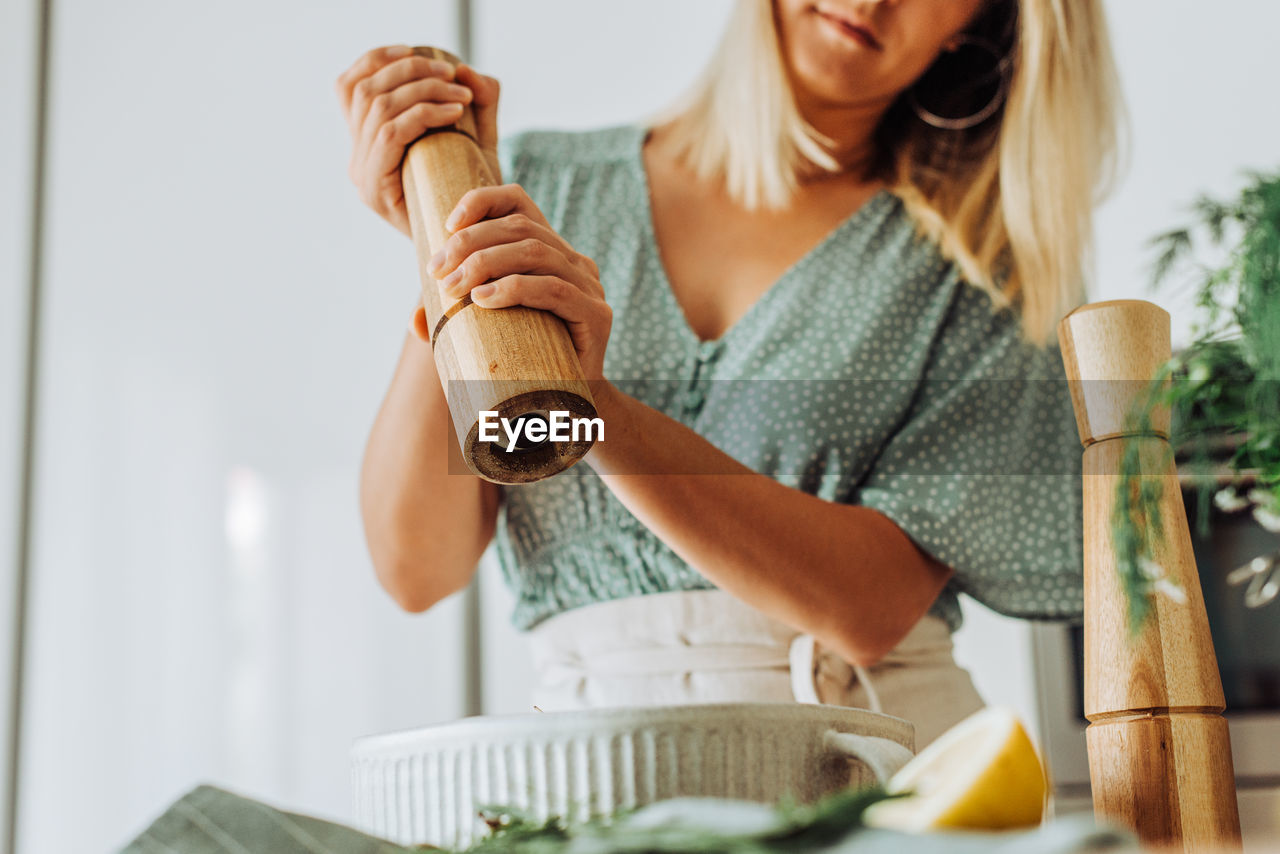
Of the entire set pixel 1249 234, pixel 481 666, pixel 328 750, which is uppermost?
pixel 1249 234

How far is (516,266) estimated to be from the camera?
413mm

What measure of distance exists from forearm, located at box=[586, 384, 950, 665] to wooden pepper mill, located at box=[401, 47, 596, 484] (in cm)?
13

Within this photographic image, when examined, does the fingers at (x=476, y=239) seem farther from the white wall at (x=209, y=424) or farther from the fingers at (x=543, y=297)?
the white wall at (x=209, y=424)

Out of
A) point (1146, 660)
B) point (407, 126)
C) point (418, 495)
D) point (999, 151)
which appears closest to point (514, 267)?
point (407, 126)

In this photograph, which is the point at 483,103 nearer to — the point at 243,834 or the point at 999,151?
the point at 243,834

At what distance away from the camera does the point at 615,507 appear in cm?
83

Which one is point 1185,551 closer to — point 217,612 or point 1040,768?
point 1040,768

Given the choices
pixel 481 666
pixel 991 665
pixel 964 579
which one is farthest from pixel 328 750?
pixel 964 579

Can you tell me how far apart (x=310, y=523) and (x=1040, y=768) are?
5.49ft

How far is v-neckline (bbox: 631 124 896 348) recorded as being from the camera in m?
0.89

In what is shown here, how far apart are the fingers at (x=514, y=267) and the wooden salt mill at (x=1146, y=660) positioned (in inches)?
7.1

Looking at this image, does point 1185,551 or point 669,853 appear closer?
point 669,853

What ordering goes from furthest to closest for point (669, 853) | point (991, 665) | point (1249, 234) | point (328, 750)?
point (328, 750) < point (991, 665) < point (1249, 234) < point (669, 853)

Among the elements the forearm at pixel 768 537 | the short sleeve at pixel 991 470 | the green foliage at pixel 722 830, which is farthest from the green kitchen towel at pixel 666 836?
the short sleeve at pixel 991 470
